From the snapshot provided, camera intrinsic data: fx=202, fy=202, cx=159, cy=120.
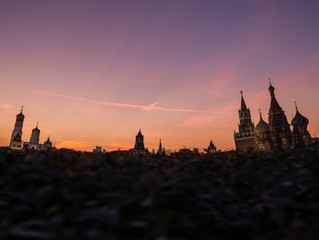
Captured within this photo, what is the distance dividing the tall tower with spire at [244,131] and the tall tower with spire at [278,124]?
12.3 metres

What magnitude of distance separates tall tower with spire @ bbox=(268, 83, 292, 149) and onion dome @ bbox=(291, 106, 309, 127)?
44.4 ft

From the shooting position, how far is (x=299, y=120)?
105 metres

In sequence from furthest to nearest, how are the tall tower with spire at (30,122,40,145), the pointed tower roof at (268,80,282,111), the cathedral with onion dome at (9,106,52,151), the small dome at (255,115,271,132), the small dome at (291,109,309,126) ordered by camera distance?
the tall tower with spire at (30,122,40,145) → the cathedral with onion dome at (9,106,52,151) → the small dome at (291,109,309,126) → the small dome at (255,115,271,132) → the pointed tower roof at (268,80,282,111)

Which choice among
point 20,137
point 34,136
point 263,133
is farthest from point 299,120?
point 34,136

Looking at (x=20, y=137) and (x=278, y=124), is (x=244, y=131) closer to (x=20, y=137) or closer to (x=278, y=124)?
(x=278, y=124)

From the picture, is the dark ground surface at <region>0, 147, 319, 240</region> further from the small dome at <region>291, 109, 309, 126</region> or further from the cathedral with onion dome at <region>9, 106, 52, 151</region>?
the cathedral with onion dome at <region>9, 106, 52, 151</region>

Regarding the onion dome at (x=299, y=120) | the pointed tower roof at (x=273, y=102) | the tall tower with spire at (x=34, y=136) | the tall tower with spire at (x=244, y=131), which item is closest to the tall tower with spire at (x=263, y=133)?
the tall tower with spire at (x=244, y=131)

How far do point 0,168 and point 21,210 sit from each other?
135cm

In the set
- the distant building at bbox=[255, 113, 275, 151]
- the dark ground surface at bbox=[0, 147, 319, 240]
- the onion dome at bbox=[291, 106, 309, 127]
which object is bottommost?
the dark ground surface at bbox=[0, 147, 319, 240]

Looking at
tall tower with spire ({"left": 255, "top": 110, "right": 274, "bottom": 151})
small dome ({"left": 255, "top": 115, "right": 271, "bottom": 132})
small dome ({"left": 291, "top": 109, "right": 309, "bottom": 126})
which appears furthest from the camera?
small dome ({"left": 291, "top": 109, "right": 309, "bottom": 126})

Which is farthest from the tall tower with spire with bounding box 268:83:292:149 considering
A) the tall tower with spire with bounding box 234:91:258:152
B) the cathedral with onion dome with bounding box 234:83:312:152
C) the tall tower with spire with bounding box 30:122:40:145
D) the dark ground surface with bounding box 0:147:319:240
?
the tall tower with spire with bounding box 30:122:40:145

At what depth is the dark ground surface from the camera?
77.7 inches

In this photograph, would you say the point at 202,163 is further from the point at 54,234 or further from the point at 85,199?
the point at 54,234

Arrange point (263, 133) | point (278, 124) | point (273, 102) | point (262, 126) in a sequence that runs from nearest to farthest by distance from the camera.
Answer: point (278, 124) → point (263, 133) → point (262, 126) → point (273, 102)
